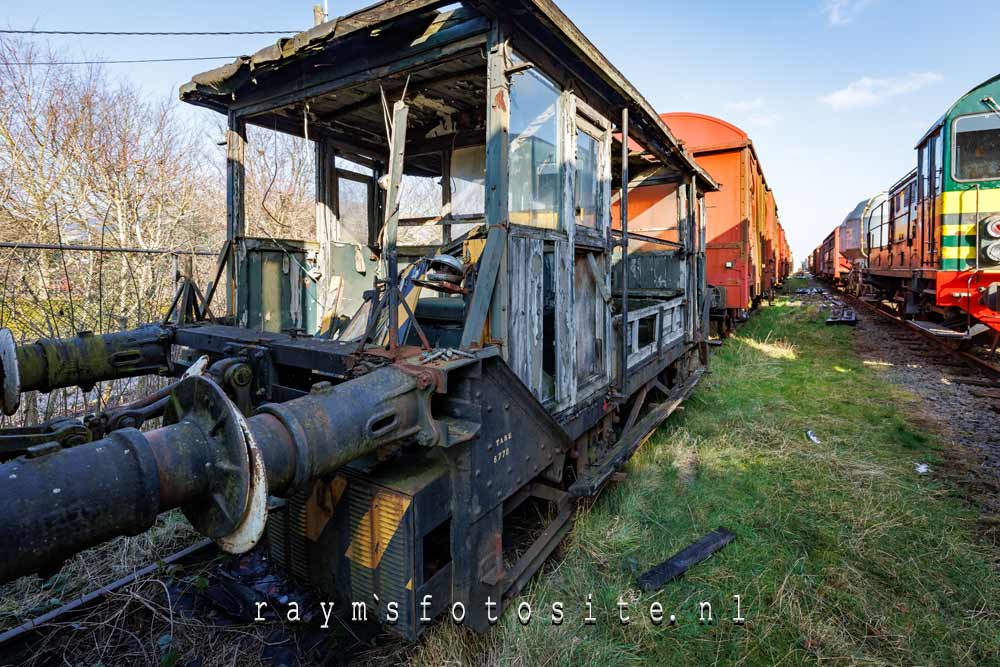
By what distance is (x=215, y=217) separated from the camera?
1619cm

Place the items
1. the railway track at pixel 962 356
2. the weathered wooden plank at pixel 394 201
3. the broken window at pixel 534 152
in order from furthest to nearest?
the railway track at pixel 962 356, the broken window at pixel 534 152, the weathered wooden plank at pixel 394 201

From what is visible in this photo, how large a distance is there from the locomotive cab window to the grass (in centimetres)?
495

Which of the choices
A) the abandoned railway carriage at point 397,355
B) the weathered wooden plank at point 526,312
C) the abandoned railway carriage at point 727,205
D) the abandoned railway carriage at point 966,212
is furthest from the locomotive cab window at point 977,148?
the weathered wooden plank at point 526,312

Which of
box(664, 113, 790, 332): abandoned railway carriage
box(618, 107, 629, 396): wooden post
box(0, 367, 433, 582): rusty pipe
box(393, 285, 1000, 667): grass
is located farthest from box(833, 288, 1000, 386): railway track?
box(0, 367, 433, 582): rusty pipe

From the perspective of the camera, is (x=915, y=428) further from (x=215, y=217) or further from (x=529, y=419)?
(x=215, y=217)

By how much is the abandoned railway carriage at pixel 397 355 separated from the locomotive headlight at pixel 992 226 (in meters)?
6.04

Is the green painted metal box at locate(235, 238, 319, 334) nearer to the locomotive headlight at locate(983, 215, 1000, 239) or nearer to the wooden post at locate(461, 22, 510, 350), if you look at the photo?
the wooden post at locate(461, 22, 510, 350)

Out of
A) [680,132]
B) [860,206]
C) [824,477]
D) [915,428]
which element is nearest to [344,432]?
[824,477]

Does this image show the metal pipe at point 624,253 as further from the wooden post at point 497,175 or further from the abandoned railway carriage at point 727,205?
the abandoned railway carriage at point 727,205

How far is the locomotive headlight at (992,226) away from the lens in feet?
25.7

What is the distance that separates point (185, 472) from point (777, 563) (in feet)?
11.3

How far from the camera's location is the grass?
2.65m

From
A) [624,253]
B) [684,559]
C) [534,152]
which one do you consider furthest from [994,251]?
[534,152]

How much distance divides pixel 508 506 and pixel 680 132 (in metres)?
10.9
